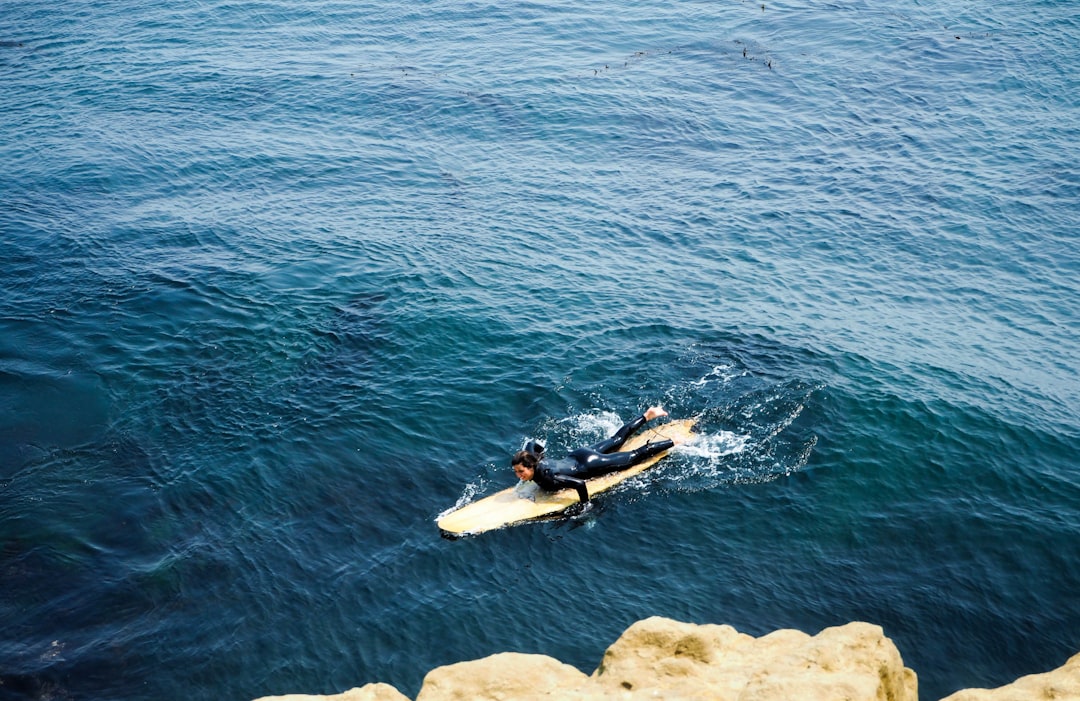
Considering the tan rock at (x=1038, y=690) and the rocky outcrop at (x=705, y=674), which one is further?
the tan rock at (x=1038, y=690)

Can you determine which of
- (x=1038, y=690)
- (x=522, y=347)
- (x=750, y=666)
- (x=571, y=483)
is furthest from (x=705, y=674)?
(x=522, y=347)

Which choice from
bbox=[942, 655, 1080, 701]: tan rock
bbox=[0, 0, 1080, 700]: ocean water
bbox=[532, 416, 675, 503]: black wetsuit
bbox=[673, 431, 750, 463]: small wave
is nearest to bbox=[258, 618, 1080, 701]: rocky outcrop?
bbox=[942, 655, 1080, 701]: tan rock

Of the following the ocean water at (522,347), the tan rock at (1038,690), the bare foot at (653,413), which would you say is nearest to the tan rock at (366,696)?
the ocean water at (522,347)

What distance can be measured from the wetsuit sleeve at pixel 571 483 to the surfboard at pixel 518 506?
0.30 meters

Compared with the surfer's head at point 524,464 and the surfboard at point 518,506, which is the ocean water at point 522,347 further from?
the surfer's head at point 524,464

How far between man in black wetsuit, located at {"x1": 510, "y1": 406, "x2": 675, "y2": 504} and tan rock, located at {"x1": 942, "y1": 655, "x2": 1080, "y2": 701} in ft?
34.0

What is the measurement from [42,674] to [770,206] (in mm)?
29749

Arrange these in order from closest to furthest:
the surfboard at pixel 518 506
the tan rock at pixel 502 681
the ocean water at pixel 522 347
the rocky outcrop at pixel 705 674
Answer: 1. the rocky outcrop at pixel 705 674
2. the tan rock at pixel 502 681
3. the ocean water at pixel 522 347
4. the surfboard at pixel 518 506

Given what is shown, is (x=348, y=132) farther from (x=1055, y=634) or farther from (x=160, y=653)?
(x=1055, y=634)

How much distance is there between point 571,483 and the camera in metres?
22.5

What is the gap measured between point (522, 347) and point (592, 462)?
21.5 feet

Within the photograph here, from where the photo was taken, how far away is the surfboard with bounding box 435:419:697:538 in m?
21.6

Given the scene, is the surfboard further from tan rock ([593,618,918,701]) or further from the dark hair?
tan rock ([593,618,918,701])

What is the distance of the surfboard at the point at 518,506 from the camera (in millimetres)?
21562
